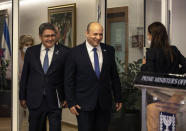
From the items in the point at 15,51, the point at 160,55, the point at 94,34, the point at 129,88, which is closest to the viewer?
the point at 94,34

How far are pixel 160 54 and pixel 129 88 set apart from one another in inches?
64.6

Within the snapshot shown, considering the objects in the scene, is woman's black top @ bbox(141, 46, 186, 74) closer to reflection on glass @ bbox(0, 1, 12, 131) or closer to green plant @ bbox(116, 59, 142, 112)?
green plant @ bbox(116, 59, 142, 112)

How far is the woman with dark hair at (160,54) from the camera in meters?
3.78

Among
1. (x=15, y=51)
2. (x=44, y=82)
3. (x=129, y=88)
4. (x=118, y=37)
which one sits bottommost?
(x=129, y=88)

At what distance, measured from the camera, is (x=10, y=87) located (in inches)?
196

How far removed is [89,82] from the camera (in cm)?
357

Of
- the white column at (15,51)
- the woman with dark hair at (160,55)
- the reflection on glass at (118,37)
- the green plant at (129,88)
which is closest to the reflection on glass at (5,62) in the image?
A: the white column at (15,51)

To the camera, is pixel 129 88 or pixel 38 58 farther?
pixel 129 88

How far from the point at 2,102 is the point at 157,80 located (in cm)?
309

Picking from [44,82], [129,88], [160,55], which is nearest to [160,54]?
[160,55]

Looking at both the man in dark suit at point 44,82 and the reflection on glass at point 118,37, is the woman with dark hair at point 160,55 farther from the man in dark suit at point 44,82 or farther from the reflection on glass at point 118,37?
the reflection on glass at point 118,37

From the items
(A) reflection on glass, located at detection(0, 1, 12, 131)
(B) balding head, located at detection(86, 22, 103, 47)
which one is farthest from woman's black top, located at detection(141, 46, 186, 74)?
(A) reflection on glass, located at detection(0, 1, 12, 131)

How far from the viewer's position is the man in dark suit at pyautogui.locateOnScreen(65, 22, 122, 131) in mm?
3561

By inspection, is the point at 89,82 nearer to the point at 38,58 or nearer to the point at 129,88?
the point at 38,58
